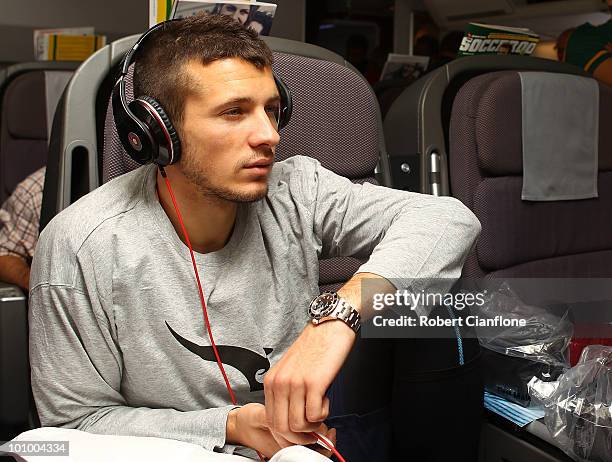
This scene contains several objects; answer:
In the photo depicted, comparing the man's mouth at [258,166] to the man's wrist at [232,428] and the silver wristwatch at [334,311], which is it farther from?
the man's wrist at [232,428]

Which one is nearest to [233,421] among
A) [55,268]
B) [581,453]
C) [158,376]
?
[158,376]

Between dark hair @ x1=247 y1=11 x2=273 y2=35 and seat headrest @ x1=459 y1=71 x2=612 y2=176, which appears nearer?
dark hair @ x1=247 y1=11 x2=273 y2=35

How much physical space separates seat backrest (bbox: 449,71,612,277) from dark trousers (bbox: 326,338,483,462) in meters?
0.49

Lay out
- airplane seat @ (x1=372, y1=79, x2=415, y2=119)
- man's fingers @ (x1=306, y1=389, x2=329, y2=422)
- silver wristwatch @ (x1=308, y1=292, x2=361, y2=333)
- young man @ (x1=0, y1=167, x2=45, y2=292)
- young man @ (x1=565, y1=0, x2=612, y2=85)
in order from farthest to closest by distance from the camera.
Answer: airplane seat @ (x1=372, y1=79, x2=415, y2=119) → young man @ (x1=565, y1=0, x2=612, y2=85) → young man @ (x1=0, y1=167, x2=45, y2=292) → silver wristwatch @ (x1=308, y1=292, x2=361, y2=333) → man's fingers @ (x1=306, y1=389, x2=329, y2=422)

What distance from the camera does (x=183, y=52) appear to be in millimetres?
1002

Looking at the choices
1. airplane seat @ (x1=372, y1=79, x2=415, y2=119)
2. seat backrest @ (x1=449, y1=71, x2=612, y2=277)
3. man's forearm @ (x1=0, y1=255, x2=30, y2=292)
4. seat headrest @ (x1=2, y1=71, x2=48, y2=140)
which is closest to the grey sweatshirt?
seat backrest @ (x1=449, y1=71, x2=612, y2=277)

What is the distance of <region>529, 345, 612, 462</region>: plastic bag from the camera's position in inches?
39.3

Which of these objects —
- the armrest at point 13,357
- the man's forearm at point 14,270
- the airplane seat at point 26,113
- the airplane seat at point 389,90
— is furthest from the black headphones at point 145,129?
the airplane seat at point 389,90

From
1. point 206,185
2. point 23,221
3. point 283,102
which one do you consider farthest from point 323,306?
point 23,221

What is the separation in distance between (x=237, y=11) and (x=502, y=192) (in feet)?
2.32

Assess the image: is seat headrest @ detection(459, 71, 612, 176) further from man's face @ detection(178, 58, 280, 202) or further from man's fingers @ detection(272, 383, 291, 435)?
man's fingers @ detection(272, 383, 291, 435)

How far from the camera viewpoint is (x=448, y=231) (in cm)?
102

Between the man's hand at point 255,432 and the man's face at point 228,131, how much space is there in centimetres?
29

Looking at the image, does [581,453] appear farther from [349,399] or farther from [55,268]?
[55,268]
